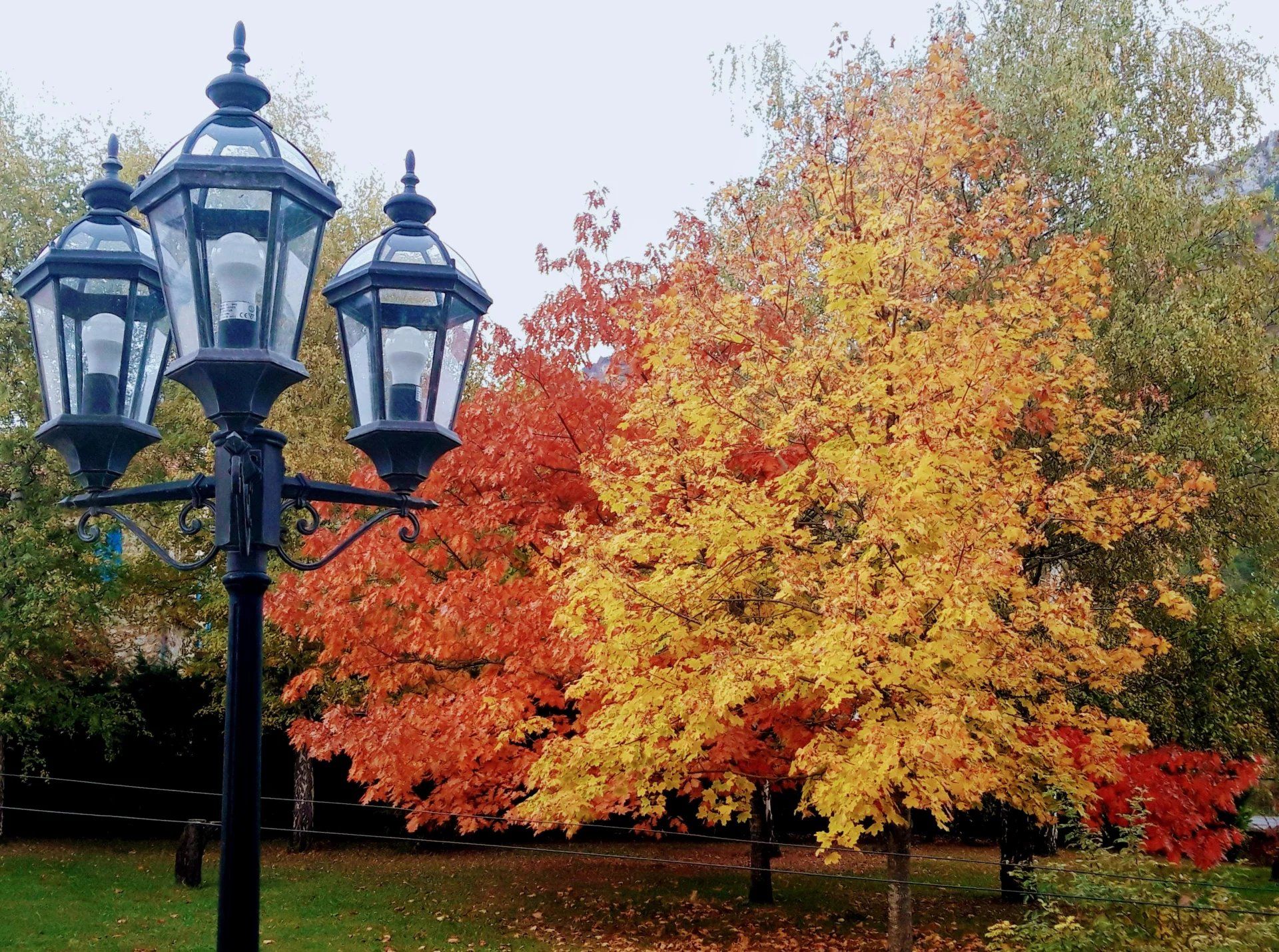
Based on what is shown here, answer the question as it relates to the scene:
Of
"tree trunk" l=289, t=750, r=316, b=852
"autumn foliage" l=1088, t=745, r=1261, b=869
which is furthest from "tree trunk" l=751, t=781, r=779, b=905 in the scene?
"tree trunk" l=289, t=750, r=316, b=852

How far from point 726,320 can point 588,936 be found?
26.9 feet

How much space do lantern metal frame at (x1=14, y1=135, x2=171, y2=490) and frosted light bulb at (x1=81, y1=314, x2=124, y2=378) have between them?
0.02 meters

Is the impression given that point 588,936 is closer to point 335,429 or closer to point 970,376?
point 970,376

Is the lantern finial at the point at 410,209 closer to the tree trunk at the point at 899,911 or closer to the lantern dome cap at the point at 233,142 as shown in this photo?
the lantern dome cap at the point at 233,142

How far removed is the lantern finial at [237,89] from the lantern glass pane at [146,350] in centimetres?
87

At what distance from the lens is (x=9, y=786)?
2009cm

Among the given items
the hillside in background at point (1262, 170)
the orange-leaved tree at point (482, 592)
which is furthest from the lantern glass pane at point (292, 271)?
the hillside in background at point (1262, 170)

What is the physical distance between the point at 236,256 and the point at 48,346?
46.6 inches

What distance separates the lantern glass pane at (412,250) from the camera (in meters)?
4.06

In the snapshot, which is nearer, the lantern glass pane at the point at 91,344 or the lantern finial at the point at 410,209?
the lantern glass pane at the point at 91,344

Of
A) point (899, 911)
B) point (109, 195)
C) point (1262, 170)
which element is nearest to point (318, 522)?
point (109, 195)

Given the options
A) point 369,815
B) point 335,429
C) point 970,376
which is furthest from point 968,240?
point 369,815

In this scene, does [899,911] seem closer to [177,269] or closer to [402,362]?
[402,362]

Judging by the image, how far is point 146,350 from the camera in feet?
13.8
